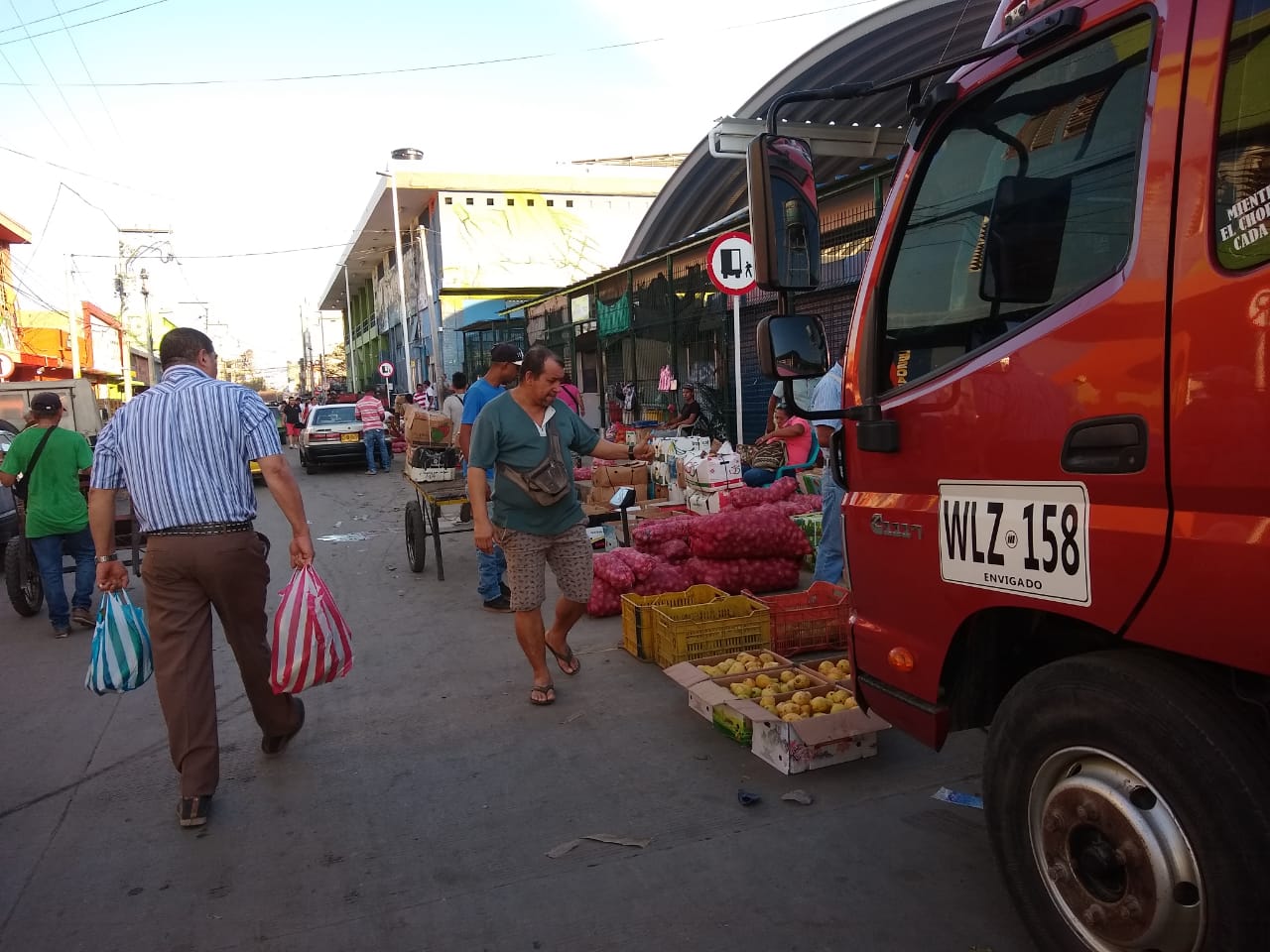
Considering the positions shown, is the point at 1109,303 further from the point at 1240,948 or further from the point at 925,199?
the point at 1240,948

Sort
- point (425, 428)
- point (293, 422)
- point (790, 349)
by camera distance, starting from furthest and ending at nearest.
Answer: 1. point (293, 422)
2. point (425, 428)
3. point (790, 349)

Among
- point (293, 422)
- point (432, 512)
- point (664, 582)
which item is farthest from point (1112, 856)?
point (293, 422)

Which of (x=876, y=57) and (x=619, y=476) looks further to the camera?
(x=876, y=57)

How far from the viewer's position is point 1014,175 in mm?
2479

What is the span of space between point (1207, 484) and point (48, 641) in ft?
25.1

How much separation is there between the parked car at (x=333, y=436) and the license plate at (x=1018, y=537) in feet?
64.9

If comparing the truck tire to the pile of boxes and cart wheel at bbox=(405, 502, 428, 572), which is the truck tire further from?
cart wheel at bbox=(405, 502, 428, 572)

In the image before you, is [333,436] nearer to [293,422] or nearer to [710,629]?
[293,422]

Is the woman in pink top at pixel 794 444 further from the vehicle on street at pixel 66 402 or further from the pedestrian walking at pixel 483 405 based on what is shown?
the vehicle on street at pixel 66 402

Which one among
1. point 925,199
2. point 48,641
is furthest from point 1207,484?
point 48,641

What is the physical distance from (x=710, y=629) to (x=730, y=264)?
15.9ft

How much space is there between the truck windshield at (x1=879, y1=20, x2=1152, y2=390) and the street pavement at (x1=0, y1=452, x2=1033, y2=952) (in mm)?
1734

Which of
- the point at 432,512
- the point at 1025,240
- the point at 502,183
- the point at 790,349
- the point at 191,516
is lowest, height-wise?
the point at 432,512

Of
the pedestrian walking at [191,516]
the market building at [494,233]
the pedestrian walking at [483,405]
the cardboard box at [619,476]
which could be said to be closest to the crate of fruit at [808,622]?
the pedestrian walking at [483,405]
